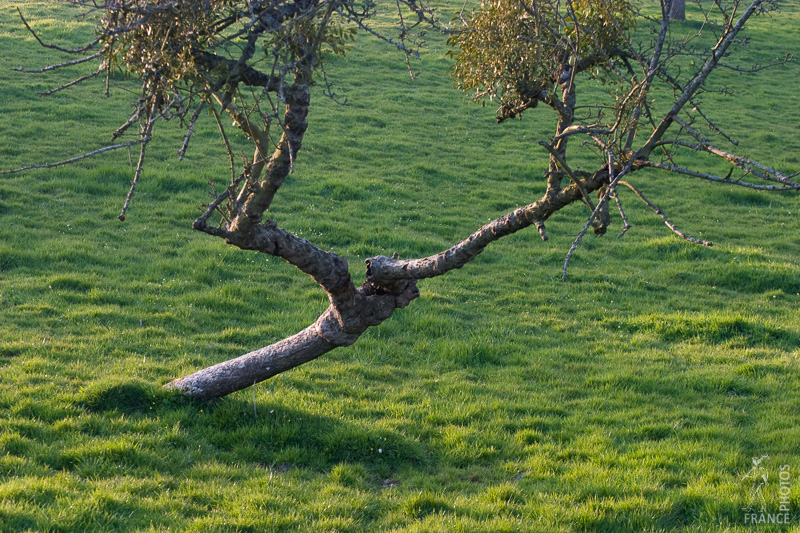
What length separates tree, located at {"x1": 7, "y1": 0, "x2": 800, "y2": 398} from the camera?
5.36m

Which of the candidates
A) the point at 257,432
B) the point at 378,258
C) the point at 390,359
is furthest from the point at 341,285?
the point at 390,359

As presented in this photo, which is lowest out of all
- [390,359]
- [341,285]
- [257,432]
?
[390,359]

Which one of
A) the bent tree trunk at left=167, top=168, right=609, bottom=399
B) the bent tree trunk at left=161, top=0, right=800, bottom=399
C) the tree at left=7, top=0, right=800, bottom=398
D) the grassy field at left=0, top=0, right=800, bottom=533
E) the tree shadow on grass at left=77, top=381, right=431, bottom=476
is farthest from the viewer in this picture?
the tree shadow on grass at left=77, top=381, right=431, bottom=476

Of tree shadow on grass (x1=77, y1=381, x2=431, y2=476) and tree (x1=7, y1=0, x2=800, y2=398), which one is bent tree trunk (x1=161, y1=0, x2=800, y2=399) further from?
tree shadow on grass (x1=77, y1=381, x2=431, y2=476)

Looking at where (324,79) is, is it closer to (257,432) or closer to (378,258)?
(378,258)

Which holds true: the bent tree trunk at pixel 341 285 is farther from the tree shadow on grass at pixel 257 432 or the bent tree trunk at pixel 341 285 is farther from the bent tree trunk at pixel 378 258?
the tree shadow on grass at pixel 257 432

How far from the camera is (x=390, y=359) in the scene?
1112 cm

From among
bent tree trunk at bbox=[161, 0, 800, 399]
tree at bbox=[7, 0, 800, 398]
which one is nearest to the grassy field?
bent tree trunk at bbox=[161, 0, 800, 399]

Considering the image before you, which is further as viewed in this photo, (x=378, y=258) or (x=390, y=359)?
(x=390, y=359)

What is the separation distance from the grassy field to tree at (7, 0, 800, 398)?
1360 mm

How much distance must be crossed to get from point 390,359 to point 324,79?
5292 millimetres

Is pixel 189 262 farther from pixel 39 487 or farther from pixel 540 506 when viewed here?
pixel 540 506

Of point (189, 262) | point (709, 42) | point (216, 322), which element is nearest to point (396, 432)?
point (216, 322)

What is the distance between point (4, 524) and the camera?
19.5 ft
